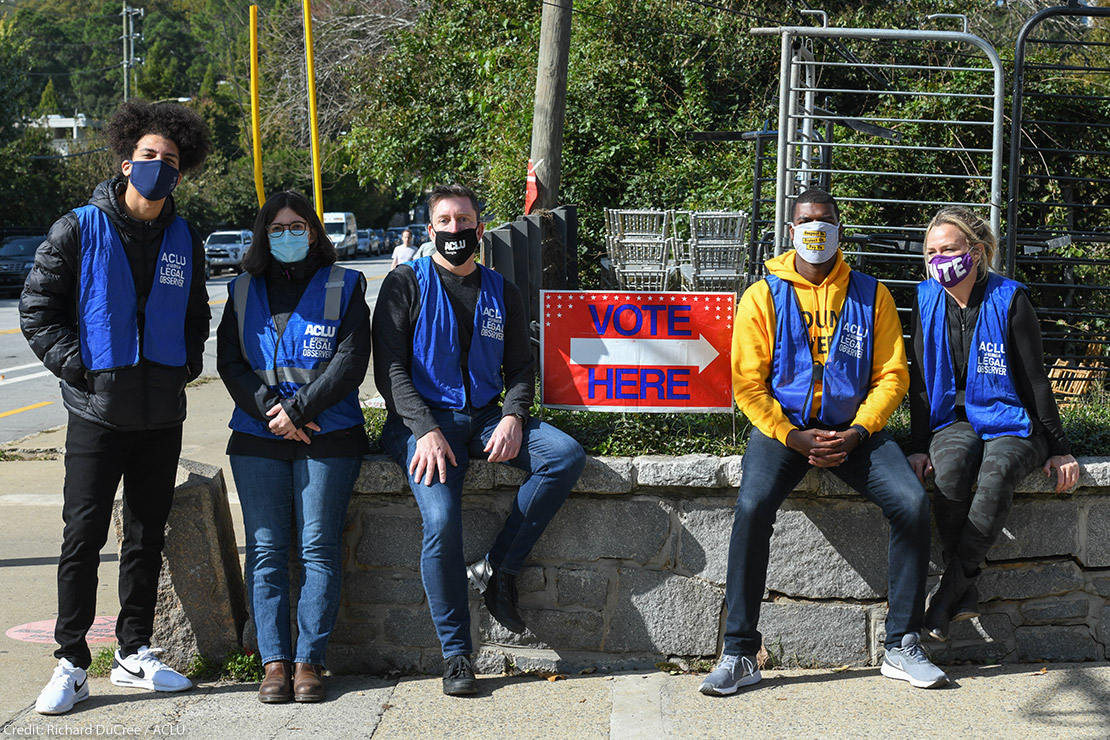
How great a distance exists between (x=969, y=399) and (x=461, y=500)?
2.11 metres

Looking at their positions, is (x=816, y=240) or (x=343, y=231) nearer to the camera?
(x=816, y=240)

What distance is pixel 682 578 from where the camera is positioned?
4.54 meters

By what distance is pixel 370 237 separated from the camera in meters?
59.1

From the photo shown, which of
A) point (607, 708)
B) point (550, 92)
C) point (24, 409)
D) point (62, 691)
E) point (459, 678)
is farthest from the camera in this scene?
point (24, 409)

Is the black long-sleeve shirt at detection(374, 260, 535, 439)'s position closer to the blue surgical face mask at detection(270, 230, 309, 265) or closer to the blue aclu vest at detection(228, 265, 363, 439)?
the blue aclu vest at detection(228, 265, 363, 439)

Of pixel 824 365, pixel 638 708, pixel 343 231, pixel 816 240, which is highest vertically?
pixel 343 231

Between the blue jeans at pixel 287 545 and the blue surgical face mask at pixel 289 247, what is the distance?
31.7 inches


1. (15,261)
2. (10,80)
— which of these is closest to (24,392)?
(15,261)

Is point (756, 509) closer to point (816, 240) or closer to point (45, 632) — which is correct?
point (816, 240)

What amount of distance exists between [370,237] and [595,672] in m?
56.1

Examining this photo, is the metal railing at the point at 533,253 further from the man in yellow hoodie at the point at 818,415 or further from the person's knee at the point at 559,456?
the man in yellow hoodie at the point at 818,415

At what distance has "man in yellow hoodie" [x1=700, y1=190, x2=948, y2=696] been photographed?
13.8 ft

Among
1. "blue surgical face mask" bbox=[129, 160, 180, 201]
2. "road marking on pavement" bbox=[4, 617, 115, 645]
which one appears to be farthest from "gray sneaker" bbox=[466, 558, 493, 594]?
"blue surgical face mask" bbox=[129, 160, 180, 201]

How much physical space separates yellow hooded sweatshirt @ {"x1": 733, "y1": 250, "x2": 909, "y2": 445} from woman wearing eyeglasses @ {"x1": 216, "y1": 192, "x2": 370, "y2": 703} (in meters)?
1.53
